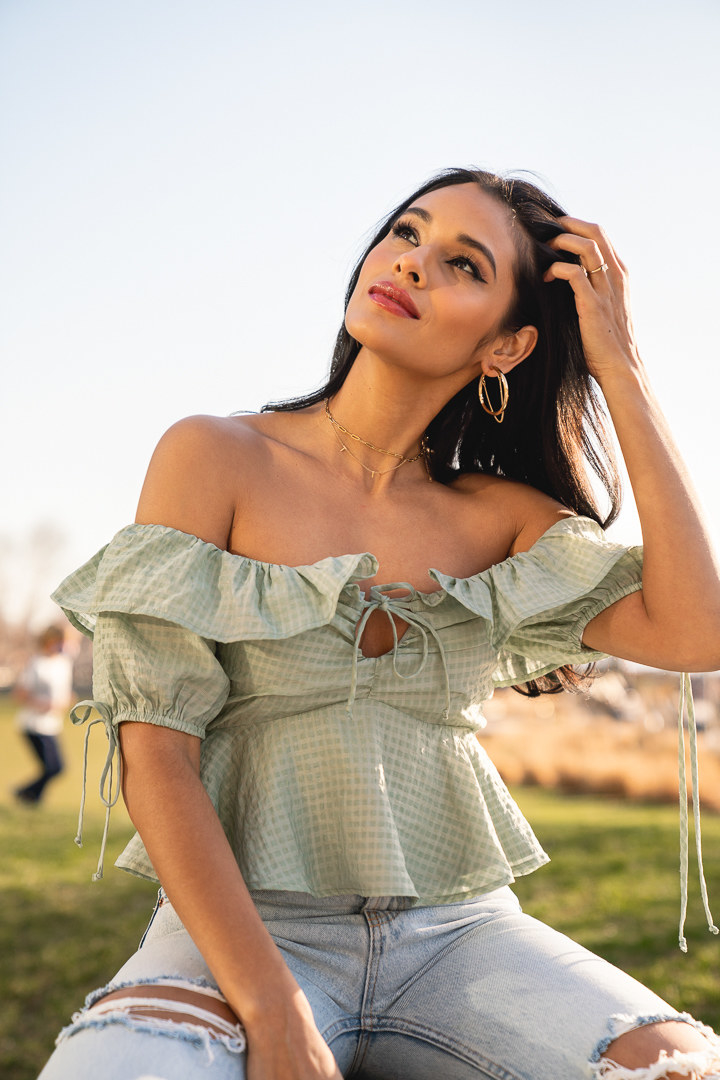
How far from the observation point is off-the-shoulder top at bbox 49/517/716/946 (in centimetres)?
157

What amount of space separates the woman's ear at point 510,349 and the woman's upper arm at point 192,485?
678mm

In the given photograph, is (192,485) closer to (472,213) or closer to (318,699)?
(318,699)

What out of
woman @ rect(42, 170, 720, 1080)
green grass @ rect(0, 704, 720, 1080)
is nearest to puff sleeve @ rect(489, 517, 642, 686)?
woman @ rect(42, 170, 720, 1080)

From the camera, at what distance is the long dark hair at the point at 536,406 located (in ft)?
6.92

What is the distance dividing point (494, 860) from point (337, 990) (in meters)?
0.39

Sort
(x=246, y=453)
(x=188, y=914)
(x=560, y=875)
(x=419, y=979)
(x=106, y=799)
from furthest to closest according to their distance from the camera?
(x=560, y=875) → (x=246, y=453) → (x=106, y=799) → (x=419, y=979) → (x=188, y=914)

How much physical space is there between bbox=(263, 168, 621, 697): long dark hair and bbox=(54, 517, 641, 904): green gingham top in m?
0.42

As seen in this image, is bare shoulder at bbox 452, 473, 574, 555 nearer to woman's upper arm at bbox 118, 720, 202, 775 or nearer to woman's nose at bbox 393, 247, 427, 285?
woman's nose at bbox 393, 247, 427, 285

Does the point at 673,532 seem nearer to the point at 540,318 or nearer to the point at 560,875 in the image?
the point at 540,318

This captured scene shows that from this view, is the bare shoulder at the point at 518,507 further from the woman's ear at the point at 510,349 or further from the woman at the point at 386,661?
the woman's ear at the point at 510,349

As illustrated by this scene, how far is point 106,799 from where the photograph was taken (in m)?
1.66

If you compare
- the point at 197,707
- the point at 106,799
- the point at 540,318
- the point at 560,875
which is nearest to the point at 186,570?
the point at 197,707

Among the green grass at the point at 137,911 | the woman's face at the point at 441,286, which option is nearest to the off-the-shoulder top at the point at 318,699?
the woman's face at the point at 441,286

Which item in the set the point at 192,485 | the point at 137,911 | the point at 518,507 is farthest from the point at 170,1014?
the point at 137,911
